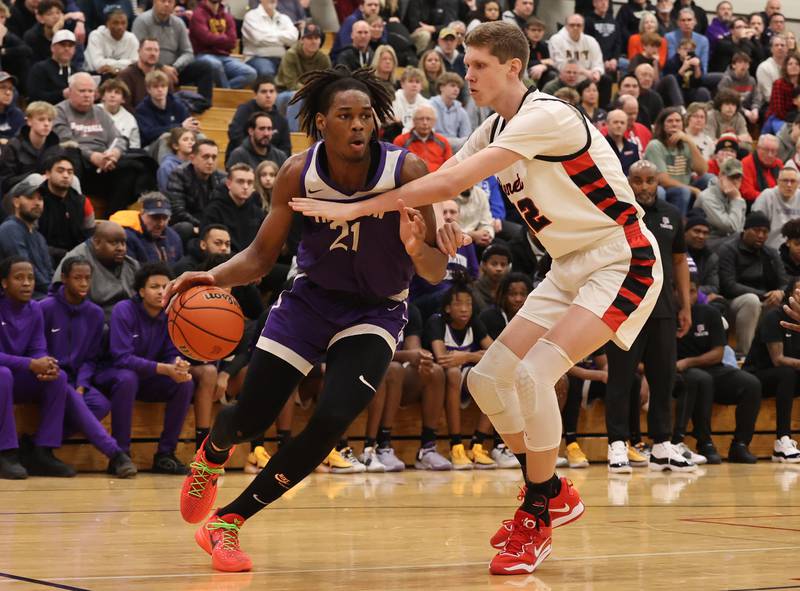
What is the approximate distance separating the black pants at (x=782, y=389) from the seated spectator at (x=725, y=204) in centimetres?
232

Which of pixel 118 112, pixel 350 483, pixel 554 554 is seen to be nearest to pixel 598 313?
pixel 554 554

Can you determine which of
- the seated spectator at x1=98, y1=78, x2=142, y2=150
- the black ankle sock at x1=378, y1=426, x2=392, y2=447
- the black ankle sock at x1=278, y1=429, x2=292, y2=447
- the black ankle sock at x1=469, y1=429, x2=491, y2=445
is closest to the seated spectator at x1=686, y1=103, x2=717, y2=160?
the black ankle sock at x1=469, y1=429, x2=491, y2=445

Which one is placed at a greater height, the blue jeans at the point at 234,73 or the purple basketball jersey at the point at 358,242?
the purple basketball jersey at the point at 358,242

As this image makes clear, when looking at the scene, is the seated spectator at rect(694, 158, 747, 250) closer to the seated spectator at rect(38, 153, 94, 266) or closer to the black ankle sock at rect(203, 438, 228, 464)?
the seated spectator at rect(38, 153, 94, 266)

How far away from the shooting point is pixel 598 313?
458cm

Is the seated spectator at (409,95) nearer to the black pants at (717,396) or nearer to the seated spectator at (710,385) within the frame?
the seated spectator at (710,385)

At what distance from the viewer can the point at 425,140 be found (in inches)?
453

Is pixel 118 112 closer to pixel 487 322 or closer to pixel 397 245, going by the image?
pixel 487 322

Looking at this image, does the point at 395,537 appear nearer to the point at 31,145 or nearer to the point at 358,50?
the point at 31,145

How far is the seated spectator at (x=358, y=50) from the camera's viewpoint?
13648mm

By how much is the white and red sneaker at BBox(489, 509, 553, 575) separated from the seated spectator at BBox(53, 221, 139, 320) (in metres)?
5.20

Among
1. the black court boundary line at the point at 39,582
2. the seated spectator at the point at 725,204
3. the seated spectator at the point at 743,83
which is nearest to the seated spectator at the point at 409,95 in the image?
the seated spectator at the point at 725,204

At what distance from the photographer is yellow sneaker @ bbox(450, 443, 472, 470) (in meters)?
9.28

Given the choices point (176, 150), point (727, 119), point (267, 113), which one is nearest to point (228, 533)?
Answer: point (176, 150)
